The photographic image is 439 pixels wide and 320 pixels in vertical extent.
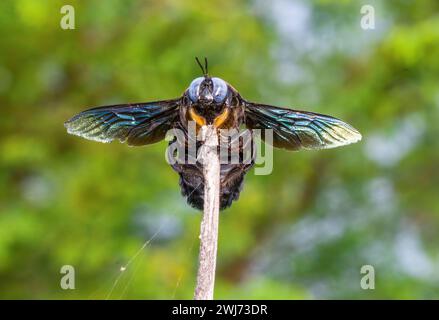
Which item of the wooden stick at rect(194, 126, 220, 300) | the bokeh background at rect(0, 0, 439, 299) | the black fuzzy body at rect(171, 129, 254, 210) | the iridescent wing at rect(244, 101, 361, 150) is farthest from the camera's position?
the bokeh background at rect(0, 0, 439, 299)

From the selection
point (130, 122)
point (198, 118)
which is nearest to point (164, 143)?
point (130, 122)

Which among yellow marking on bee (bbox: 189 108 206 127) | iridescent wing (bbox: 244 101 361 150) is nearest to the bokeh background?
iridescent wing (bbox: 244 101 361 150)

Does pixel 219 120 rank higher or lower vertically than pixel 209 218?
higher

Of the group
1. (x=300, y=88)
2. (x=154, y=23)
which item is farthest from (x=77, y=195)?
(x=300, y=88)

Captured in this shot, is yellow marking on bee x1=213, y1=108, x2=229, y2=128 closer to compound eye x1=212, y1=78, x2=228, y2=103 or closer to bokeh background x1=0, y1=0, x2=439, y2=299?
compound eye x1=212, y1=78, x2=228, y2=103

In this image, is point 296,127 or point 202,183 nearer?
point 202,183

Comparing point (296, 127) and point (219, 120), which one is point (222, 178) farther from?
point (296, 127)

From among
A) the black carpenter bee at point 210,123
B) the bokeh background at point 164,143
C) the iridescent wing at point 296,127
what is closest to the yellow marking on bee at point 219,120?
the black carpenter bee at point 210,123
